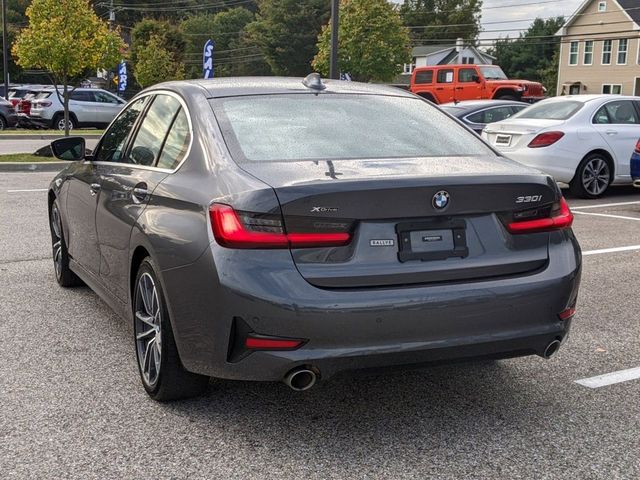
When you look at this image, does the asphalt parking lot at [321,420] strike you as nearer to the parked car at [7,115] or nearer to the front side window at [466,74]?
the parked car at [7,115]

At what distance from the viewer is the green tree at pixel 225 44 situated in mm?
96688

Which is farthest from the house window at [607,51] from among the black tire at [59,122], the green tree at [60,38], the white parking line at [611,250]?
the white parking line at [611,250]

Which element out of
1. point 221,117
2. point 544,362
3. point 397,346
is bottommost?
point 544,362

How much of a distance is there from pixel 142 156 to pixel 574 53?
6281cm

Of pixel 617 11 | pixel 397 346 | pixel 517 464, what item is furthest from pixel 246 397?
pixel 617 11

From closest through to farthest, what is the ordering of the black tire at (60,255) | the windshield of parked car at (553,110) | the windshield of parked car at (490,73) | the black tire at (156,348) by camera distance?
the black tire at (156,348), the black tire at (60,255), the windshield of parked car at (553,110), the windshield of parked car at (490,73)

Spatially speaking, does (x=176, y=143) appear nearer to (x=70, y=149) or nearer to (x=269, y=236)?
(x=269, y=236)

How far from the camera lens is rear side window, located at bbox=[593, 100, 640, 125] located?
40.6ft

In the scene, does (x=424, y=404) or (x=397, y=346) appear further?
(x=424, y=404)

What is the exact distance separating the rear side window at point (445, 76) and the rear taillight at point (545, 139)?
2124 centimetres

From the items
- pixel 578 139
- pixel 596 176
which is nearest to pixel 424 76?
pixel 596 176

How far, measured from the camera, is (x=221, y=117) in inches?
155

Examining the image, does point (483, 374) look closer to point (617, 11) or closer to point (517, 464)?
point (517, 464)

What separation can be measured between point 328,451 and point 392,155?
1.39 m
